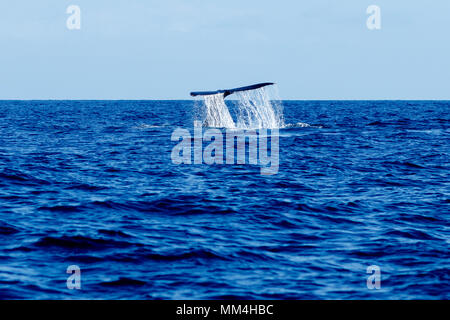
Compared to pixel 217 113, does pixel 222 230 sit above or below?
below

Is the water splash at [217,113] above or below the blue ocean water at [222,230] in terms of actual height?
above

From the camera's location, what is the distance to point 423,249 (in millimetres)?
12719

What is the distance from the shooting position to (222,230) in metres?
14.3

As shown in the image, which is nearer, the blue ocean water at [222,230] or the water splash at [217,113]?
the blue ocean water at [222,230]

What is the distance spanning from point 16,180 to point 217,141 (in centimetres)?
1760

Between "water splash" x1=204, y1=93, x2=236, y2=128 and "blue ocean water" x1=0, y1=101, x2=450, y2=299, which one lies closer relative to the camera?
"blue ocean water" x1=0, y1=101, x2=450, y2=299

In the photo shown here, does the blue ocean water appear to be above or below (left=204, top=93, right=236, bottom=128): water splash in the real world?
below

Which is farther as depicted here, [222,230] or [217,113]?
[217,113]

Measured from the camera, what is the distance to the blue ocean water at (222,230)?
1041 centimetres

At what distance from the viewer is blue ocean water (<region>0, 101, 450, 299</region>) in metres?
10.4
